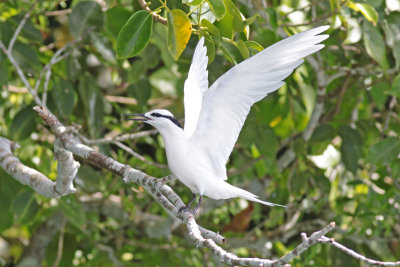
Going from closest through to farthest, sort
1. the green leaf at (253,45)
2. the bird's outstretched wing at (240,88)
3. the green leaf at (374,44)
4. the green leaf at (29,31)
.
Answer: the bird's outstretched wing at (240,88), the green leaf at (253,45), the green leaf at (374,44), the green leaf at (29,31)

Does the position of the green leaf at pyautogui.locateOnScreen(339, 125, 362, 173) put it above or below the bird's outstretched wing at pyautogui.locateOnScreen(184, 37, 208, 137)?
below

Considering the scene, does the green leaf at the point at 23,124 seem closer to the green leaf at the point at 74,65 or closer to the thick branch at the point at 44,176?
the green leaf at the point at 74,65

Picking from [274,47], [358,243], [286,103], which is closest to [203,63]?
[274,47]

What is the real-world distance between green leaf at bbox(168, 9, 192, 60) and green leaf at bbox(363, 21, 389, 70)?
1275mm

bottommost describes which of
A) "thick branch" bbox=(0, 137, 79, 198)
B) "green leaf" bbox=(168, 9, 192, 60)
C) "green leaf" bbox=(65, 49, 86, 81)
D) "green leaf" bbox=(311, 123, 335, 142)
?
"green leaf" bbox=(311, 123, 335, 142)

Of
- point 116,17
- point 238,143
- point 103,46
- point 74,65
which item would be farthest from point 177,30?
point 238,143

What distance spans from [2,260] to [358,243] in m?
2.45

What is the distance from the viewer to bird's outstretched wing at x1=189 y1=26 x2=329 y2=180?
1.96 metres

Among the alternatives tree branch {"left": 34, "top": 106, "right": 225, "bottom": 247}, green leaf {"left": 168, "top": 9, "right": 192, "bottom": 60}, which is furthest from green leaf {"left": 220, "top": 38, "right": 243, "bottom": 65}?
tree branch {"left": 34, "top": 106, "right": 225, "bottom": 247}

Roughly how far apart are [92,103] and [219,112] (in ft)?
4.63

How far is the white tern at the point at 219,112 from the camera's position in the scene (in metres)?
1.99

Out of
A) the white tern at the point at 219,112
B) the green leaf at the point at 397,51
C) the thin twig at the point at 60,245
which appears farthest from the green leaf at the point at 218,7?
the thin twig at the point at 60,245

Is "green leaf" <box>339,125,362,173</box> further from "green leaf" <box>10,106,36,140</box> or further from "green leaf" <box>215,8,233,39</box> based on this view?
"green leaf" <box>10,106,36,140</box>

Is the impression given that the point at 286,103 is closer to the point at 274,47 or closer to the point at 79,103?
the point at 79,103
